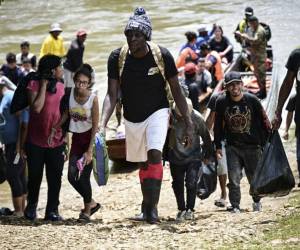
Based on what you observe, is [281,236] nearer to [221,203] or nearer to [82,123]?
[82,123]

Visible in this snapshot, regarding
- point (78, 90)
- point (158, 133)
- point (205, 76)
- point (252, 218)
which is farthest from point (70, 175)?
→ point (205, 76)

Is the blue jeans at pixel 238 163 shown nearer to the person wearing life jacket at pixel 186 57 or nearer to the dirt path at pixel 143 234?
the dirt path at pixel 143 234

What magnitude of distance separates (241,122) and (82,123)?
66.0 inches

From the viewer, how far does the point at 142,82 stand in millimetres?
8086

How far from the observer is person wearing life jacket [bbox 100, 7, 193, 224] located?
26.2 feet

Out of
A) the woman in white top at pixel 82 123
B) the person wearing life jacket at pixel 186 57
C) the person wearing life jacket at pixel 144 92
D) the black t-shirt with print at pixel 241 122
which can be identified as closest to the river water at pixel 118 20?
the person wearing life jacket at pixel 186 57

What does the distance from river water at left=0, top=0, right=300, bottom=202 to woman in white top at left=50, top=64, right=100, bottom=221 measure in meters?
18.1

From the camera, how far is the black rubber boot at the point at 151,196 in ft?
27.2

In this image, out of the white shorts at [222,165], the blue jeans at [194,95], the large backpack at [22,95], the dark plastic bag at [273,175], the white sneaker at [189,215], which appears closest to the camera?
the dark plastic bag at [273,175]

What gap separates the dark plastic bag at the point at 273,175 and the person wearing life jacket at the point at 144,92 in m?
0.83

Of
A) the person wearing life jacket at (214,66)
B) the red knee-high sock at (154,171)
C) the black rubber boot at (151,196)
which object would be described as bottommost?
the person wearing life jacket at (214,66)

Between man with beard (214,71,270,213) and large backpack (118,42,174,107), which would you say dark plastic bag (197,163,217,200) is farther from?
large backpack (118,42,174,107)

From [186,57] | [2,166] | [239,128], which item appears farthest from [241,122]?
[186,57]

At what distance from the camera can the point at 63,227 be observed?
8078 millimetres
